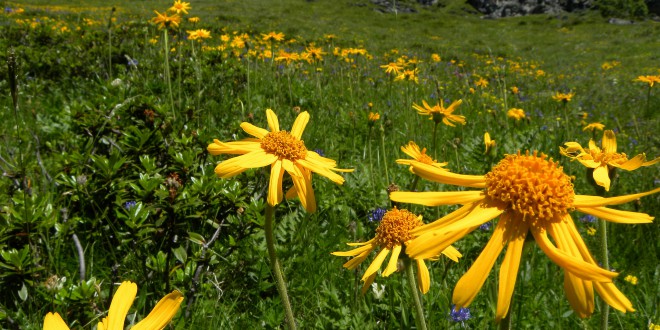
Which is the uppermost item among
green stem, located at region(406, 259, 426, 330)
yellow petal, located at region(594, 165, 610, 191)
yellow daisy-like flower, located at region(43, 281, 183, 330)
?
yellow petal, located at region(594, 165, 610, 191)

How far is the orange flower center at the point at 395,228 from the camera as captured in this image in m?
1.47

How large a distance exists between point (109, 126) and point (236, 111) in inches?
67.1

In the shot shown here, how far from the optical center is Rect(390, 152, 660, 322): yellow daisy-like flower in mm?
818

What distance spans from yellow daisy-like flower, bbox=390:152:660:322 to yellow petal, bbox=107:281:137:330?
586 millimetres

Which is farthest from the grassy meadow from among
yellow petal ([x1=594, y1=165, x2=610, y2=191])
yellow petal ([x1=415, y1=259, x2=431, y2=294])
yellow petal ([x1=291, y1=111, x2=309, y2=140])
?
yellow petal ([x1=291, y1=111, x2=309, y2=140])

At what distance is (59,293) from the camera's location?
170 cm

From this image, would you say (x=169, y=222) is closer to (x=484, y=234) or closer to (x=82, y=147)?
(x=82, y=147)

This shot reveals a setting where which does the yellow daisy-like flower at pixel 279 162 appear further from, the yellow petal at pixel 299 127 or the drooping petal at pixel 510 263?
the drooping petal at pixel 510 263

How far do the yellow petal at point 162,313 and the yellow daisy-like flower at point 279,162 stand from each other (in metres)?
0.45

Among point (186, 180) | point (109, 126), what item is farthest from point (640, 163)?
point (109, 126)

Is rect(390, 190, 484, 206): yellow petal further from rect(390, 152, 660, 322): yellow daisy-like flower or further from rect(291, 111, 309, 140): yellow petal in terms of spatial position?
rect(291, 111, 309, 140): yellow petal

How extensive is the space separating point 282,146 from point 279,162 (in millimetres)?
69

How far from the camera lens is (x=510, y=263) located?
863mm

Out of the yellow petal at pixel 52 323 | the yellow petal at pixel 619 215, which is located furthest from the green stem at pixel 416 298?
the yellow petal at pixel 52 323
